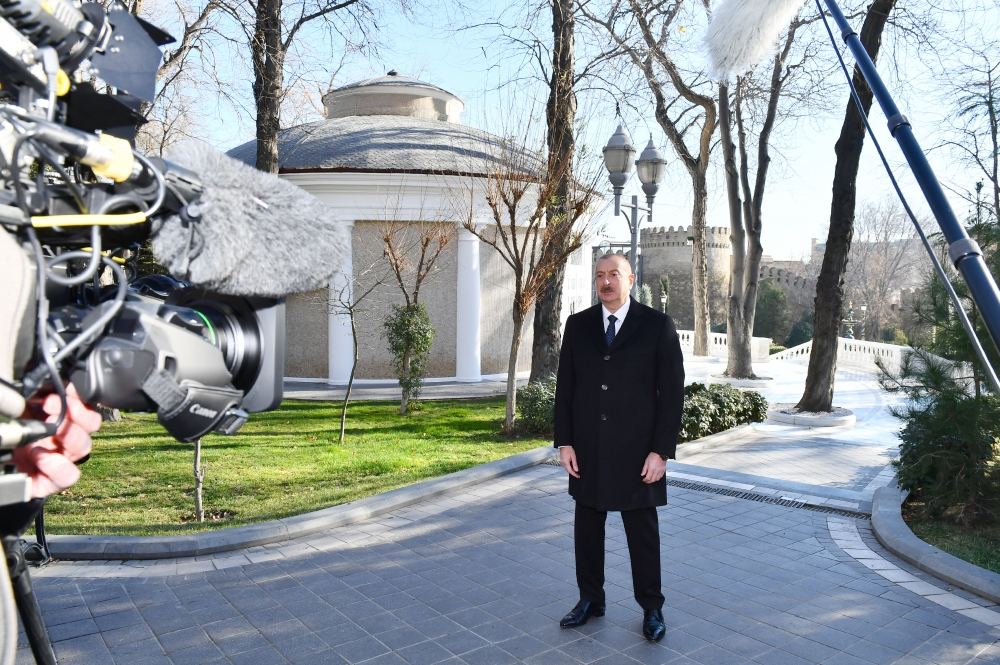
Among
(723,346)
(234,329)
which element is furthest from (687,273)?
(234,329)

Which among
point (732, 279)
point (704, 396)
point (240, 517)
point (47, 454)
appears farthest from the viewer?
point (732, 279)

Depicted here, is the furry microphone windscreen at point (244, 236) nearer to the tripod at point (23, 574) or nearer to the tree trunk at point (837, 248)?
the tripod at point (23, 574)

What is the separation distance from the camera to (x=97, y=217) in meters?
1.92

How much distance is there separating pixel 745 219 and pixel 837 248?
23.4ft

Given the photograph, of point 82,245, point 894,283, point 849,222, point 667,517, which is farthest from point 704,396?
point 894,283

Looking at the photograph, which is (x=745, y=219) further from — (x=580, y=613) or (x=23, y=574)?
(x=23, y=574)

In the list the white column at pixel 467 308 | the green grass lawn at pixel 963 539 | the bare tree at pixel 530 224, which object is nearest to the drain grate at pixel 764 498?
the green grass lawn at pixel 963 539

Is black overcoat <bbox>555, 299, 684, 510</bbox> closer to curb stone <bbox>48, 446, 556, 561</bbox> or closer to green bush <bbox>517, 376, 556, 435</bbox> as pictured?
curb stone <bbox>48, 446, 556, 561</bbox>

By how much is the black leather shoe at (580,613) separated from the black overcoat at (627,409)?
25.8 inches

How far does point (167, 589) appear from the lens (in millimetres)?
5297

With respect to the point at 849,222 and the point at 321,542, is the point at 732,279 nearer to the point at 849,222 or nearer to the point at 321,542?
the point at 849,222

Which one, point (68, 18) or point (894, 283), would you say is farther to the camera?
point (894, 283)

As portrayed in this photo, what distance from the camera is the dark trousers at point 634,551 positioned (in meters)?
4.55

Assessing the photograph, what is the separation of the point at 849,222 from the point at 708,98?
838 cm
